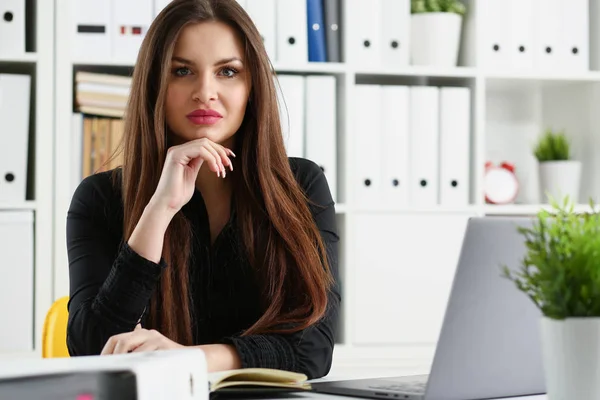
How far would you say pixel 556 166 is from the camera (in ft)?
→ 9.30

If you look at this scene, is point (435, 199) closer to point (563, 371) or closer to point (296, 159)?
point (296, 159)

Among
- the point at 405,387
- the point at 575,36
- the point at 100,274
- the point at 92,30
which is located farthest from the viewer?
the point at 575,36

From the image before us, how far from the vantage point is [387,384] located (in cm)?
117

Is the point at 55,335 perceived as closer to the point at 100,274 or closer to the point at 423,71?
the point at 100,274

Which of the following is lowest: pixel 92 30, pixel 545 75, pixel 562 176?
pixel 562 176

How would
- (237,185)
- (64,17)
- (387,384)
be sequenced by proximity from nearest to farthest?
(387,384) < (237,185) < (64,17)

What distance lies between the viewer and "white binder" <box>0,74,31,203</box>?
2488 mm

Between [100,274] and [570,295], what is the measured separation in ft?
3.52

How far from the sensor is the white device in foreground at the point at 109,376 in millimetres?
522

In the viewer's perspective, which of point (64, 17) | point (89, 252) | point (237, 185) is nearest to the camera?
point (89, 252)

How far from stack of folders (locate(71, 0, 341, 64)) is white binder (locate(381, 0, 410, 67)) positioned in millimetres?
140

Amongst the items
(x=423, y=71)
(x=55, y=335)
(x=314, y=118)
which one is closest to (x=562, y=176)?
(x=423, y=71)

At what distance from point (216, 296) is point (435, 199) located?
3.76ft

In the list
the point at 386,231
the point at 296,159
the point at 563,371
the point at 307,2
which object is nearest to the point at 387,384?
the point at 563,371
